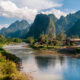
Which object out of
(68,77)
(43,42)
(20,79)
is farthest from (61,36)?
(20,79)

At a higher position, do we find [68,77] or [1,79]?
[1,79]

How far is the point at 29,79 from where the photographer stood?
120ft

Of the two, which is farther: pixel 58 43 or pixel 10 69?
pixel 58 43

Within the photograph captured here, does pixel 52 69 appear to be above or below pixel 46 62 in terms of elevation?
below

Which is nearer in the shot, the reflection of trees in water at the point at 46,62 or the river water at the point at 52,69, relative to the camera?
the river water at the point at 52,69

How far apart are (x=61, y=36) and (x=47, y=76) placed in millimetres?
129211

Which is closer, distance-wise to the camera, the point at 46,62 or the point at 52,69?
the point at 52,69

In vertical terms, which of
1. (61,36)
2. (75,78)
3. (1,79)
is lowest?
(75,78)

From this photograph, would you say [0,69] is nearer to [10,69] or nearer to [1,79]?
[10,69]

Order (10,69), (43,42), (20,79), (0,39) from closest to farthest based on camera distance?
(20,79) < (10,69) < (43,42) < (0,39)

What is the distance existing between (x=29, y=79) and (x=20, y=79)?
800cm

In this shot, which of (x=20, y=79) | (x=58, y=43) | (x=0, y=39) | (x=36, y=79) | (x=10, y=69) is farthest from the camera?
(x=0, y=39)

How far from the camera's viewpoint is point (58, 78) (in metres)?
38.7

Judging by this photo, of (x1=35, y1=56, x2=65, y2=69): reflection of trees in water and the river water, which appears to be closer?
the river water
